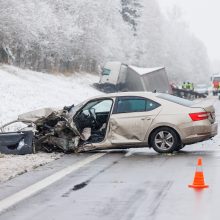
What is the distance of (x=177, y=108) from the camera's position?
14.1 metres

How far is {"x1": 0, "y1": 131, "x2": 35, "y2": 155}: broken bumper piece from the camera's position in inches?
566

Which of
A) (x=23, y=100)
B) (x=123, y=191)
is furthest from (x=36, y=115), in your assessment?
(x=23, y=100)

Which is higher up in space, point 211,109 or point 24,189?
point 211,109

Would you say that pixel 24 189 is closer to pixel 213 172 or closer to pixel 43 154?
pixel 213 172

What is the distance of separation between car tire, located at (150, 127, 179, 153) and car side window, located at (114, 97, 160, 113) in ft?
1.98

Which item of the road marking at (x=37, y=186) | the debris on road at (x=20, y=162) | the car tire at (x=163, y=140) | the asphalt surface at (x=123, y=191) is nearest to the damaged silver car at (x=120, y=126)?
the car tire at (x=163, y=140)

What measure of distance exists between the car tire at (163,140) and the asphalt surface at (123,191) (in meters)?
0.39

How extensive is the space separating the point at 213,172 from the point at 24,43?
137 ft

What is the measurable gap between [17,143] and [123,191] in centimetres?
565

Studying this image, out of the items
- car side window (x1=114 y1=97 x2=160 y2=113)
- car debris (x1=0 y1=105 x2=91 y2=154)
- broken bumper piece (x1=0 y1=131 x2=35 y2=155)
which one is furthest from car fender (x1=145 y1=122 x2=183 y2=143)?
broken bumper piece (x1=0 y1=131 x2=35 y2=155)

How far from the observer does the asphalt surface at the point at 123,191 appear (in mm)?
7730

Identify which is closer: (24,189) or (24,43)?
(24,189)

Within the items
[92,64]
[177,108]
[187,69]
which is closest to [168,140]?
[177,108]

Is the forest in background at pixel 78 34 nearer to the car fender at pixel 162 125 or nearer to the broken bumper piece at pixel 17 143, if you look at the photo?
the broken bumper piece at pixel 17 143
